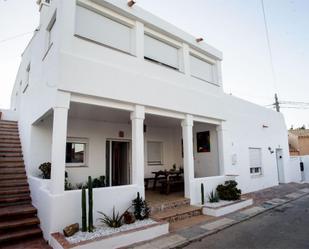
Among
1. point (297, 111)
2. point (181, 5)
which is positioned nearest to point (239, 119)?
point (181, 5)

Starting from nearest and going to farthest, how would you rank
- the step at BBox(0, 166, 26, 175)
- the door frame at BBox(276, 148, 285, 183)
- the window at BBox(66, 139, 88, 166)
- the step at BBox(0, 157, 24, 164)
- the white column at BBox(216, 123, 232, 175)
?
the step at BBox(0, 166, 26, 175) → the step at BBox(0, 157, 24, 164) → the window at BBox(66, 139, 88, 166) → the white column at BBox(216, 123, 232, 175) → the door frame at BBox(276, 148, 285, 183)

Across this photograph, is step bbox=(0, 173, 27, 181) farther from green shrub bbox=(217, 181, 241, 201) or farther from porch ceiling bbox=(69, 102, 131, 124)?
green shrub bbox=(217, 181, 241, 201)

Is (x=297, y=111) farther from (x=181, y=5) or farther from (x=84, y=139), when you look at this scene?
(x=84, y=139)

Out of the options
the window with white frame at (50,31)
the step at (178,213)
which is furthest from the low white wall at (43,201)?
the window with white frame at (50,31)

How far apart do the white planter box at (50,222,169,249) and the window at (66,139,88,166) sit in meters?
4.18

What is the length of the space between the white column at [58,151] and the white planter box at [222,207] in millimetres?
5146

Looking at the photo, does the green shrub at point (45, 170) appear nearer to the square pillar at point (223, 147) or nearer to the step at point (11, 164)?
the step at point (11, 164)

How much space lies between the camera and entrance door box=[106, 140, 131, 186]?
9.98 metres

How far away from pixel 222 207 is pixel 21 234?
6.36 metres

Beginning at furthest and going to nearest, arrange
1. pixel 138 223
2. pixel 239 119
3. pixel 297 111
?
1. pixel 297 111
2. pixel 239 119
3. pixel 138 223

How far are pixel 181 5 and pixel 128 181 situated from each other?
803 cm

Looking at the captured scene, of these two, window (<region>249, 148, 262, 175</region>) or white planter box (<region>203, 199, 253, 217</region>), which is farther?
window (<region>249, 148, 262, 175</region>)

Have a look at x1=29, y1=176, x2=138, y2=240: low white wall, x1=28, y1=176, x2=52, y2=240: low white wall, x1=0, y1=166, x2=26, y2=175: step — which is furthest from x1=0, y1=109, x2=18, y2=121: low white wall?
x1=29, y1=176, x2=138, y2=240: low white wall

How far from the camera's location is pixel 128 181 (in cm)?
1041
